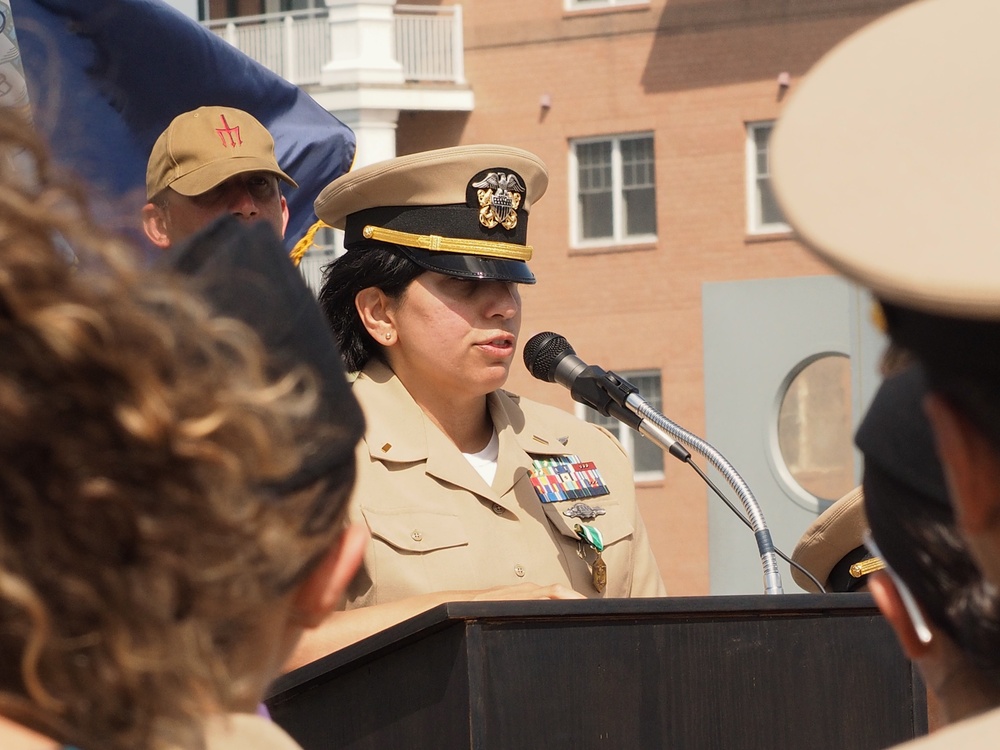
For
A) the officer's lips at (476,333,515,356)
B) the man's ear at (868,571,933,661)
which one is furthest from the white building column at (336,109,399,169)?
the man's ear at (868,571,933,661)

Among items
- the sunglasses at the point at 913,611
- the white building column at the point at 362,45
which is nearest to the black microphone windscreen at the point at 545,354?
the sunglasses at the point at 913,611

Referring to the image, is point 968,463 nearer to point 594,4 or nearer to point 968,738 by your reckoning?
point 968,738

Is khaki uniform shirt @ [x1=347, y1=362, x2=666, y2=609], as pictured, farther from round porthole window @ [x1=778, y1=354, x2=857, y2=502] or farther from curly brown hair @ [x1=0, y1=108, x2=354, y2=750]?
round porthole window @ [x1=778, y1=354, x2=857, y2=502]

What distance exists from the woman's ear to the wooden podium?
0.97 meters

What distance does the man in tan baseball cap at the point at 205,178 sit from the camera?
146 inches

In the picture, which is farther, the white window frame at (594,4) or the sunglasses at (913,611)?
the white window frame at (594,4)

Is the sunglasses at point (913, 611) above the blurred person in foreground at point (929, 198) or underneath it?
underneath

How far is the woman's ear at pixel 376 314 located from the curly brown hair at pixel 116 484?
2204 millimetres

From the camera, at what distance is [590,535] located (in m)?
3.14

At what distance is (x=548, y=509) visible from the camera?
3.17m

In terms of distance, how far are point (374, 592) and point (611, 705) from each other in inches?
27.6

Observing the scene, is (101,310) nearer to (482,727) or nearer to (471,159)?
(482,727)

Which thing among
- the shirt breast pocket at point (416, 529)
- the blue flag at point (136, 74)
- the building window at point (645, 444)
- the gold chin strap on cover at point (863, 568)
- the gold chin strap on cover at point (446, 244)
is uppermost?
the blue flag at point (136, 74)

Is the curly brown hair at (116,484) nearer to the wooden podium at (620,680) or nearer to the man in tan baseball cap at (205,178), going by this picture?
the wooden podium at (620,680)
